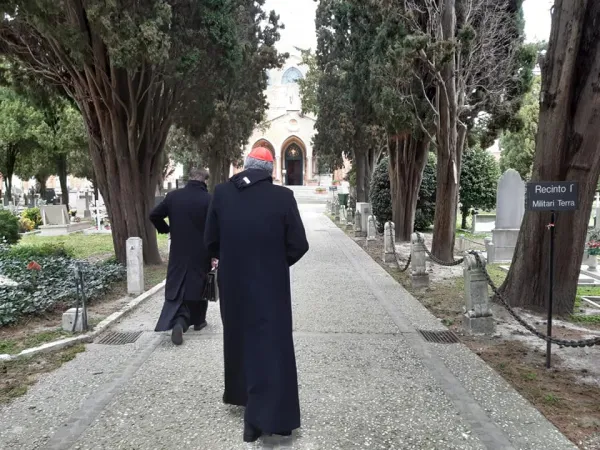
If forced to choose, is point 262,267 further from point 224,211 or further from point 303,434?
point 303,434

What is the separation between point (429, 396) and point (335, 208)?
998 inches

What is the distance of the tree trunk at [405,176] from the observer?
1580cm

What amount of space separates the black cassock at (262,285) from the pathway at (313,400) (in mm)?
364

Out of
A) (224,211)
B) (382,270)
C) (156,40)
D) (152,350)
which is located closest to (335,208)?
(382,270)

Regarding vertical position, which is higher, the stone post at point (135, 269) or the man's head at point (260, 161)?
the man's head at point (260, 161)

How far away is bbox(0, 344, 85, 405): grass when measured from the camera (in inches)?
178

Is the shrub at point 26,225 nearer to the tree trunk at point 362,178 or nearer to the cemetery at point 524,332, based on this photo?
the tree trunk at point 362,178

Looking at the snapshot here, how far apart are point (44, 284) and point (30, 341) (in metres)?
2.34

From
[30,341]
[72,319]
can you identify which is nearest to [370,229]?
[72,319]

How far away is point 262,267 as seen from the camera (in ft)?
11.5

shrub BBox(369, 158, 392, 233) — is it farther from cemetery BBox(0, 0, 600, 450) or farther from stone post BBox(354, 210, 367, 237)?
cemetery BBox(0, 0, 600, 450)

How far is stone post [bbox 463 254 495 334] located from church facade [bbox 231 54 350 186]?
4868 cm

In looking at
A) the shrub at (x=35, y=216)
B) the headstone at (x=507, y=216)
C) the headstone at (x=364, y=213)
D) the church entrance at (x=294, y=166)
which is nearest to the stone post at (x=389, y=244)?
the headstone at (x=507, y=216)

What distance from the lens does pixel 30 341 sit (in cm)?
592
